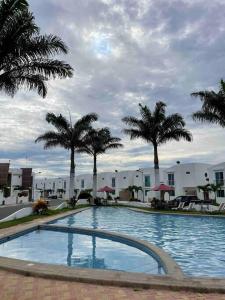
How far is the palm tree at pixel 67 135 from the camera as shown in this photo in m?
31.9

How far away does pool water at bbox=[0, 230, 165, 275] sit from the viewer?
26.5ft

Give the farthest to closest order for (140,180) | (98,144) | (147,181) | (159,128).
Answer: (140,180) < (147,181) < (98,144) < (159,128)

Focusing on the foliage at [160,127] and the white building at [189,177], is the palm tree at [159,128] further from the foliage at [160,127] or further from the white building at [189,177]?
the white building at [189,177]

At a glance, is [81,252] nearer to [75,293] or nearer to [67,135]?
[75,293]

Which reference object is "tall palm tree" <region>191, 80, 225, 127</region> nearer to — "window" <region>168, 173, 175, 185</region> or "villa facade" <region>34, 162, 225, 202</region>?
"villa facade" <region>34, 162, 225, 202</region>

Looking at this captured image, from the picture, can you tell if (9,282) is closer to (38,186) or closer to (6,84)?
(6,84)

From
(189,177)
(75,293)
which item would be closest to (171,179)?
(189,177)

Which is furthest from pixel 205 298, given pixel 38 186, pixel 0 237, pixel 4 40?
pixel 38 186

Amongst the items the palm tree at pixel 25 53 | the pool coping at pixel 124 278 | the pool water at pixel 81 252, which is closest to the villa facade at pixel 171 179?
the pool water at pixel 81 252

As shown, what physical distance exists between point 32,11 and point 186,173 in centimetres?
3906

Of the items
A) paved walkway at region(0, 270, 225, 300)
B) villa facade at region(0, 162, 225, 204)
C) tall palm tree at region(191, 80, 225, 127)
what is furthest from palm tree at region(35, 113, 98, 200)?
paved walkway at region(0, 270, 225, 300)

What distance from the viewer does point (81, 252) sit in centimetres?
973

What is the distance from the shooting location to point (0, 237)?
10820mm

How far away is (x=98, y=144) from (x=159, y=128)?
36.4ft
